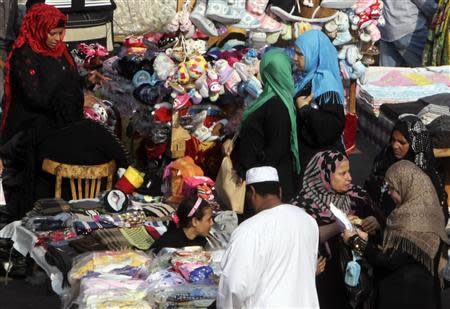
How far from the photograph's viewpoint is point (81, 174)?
346 inches

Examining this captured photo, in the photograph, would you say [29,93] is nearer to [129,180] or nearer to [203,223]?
[129,180]

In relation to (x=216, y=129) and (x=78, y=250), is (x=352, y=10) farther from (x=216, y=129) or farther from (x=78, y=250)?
(x=78, y=250)

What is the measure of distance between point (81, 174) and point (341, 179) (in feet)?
8.07

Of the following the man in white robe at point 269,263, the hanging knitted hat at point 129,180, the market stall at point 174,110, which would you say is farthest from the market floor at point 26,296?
the man in white robe at point 269,263

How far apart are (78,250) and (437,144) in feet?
10.5

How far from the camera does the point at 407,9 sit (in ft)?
44.7

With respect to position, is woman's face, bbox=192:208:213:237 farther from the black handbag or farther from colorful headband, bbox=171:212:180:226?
the black handbag

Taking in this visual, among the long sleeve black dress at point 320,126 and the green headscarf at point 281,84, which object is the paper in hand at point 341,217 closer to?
the long sleeve black dress at point 320,126

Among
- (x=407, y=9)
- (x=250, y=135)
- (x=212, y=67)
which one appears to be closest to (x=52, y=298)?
(x=250, y=135)

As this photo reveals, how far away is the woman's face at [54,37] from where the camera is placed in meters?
9.11

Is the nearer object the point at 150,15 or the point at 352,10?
the point at 352,10

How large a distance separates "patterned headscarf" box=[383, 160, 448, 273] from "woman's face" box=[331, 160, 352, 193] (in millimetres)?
375

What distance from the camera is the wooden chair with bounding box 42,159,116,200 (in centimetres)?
877

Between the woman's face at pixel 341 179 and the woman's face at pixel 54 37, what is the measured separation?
3.00m
